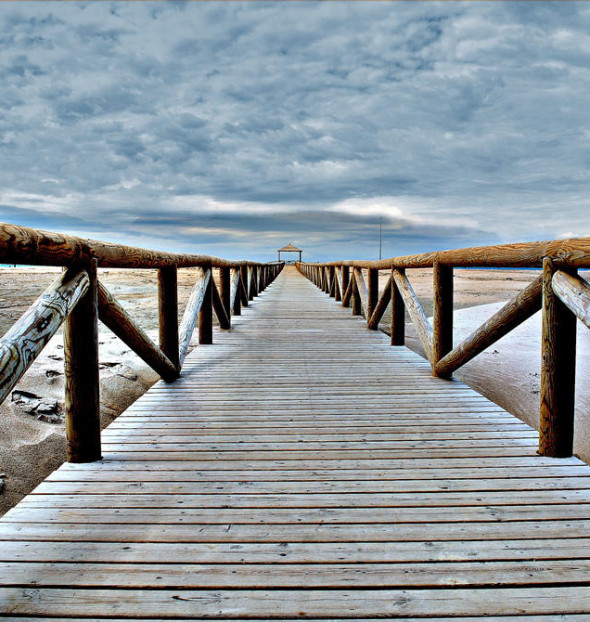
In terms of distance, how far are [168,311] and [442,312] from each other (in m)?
2.38

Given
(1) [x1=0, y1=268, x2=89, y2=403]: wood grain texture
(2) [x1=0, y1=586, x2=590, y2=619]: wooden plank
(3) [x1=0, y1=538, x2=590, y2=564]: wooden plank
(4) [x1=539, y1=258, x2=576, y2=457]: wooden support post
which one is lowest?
(2) [x1=0, y1=586, x2=590, y2=619]: wooden plank

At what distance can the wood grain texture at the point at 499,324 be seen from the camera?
2.53 meters

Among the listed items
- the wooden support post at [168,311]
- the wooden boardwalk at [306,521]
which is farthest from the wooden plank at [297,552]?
the wooden support post at [168,311]

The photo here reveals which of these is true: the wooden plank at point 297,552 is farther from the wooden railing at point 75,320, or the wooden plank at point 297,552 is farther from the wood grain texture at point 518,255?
the wood grain texture at point 518,255

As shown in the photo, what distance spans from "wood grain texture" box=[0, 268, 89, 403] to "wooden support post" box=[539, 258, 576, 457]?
2361 millimetres

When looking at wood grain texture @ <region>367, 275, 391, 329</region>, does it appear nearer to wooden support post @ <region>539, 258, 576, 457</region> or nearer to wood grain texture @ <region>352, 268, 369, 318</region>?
wood grain texture @ <region>352, 268, 369, 318</region>

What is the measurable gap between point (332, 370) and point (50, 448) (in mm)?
2416

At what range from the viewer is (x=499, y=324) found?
2.87 metres

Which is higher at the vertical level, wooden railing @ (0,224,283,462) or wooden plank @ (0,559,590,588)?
wooden railing @ (0,224,283,462)

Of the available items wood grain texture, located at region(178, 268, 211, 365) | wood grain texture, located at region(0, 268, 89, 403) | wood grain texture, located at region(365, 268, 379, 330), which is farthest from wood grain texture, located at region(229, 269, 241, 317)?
wood grain texture, located at region(0, 268, 89, 403)

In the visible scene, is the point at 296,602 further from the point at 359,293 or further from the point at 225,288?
the point at 359,293

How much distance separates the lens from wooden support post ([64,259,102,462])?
2.16 meters

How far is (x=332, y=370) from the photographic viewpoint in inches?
161

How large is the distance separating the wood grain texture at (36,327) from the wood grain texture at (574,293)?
2247 mm
